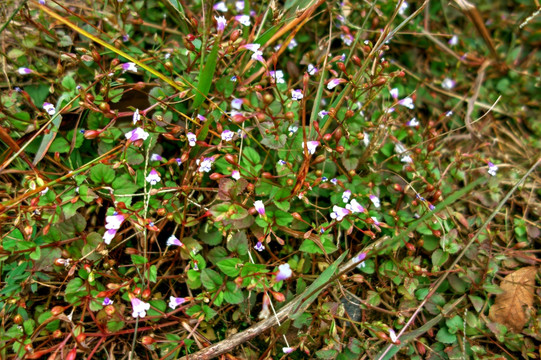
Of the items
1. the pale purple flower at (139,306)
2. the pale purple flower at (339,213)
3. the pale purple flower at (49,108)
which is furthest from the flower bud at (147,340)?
the pale purple flower at (49,108)

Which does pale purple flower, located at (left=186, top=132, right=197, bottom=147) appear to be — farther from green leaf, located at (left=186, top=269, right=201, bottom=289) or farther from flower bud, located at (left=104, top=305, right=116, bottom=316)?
flower bud, located at (left=104, top=305, right=116, bottom=316)

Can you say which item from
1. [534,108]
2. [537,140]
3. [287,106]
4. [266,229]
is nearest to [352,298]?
[266,229]

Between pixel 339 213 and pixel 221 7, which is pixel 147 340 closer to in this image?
pixel 339 213

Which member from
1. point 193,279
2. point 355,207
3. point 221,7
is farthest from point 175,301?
point 221,7

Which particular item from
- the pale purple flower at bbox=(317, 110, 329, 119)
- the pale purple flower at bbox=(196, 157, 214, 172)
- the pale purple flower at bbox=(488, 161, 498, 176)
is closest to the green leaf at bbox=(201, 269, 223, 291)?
the pale purple flower at bbox=(196, 157, 214, 172)

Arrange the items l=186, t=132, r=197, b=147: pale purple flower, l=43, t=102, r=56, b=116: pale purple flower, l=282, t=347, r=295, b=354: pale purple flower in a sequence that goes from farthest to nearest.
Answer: l=43, t=102, r=56, b=116: pale purple flower
l=186, t=132, r=197, b=147: pale purple flower
l=282, t=347, r=295, b=354: pale purple flower

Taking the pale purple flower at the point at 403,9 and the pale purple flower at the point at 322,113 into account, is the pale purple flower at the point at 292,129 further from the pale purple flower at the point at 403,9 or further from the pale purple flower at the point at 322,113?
the pale purple flower at the point at 403,9
